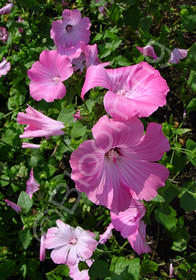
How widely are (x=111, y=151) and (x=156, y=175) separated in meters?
0.17

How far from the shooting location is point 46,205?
1.55m

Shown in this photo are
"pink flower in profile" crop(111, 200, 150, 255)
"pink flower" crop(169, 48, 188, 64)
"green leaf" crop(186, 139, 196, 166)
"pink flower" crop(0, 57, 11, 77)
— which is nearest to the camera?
"pink flower in profile" crop(111, 200, 150, 255)

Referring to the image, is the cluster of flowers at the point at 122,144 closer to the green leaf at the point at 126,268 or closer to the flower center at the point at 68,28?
the green leaf at the point at 126,268

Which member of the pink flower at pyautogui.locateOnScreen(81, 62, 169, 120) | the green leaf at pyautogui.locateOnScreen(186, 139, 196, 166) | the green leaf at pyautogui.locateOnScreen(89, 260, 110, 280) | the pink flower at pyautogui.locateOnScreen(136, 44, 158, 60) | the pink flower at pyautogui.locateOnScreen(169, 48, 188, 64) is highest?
the pink flower at pyautogui.locateOnScreen(81, 62, 169, 120)

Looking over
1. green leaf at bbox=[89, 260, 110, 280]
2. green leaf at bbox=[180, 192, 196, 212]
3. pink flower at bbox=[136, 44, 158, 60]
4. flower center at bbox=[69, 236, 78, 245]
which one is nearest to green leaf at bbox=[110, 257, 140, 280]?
green leaf at bbox=[89, 260, 110, 280]

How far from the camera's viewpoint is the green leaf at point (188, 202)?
4.39 feet

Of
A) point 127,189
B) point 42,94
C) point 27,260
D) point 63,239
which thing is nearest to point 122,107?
point 127,189

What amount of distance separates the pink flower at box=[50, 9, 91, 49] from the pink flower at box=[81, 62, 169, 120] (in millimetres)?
879

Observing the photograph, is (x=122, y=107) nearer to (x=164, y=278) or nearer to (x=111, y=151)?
(x=111, y=151)

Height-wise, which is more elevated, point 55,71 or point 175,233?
point 55,71

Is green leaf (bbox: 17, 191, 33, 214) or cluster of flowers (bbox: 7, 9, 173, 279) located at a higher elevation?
cluster of flowers (bbox: 7, 9, 173, 279)

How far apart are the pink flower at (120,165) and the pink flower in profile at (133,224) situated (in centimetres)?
23

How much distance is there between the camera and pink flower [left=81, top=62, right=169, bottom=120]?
75 centimetres

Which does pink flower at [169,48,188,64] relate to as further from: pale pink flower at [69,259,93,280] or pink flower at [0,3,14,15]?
pale pink flower at [69,259,93,280]
